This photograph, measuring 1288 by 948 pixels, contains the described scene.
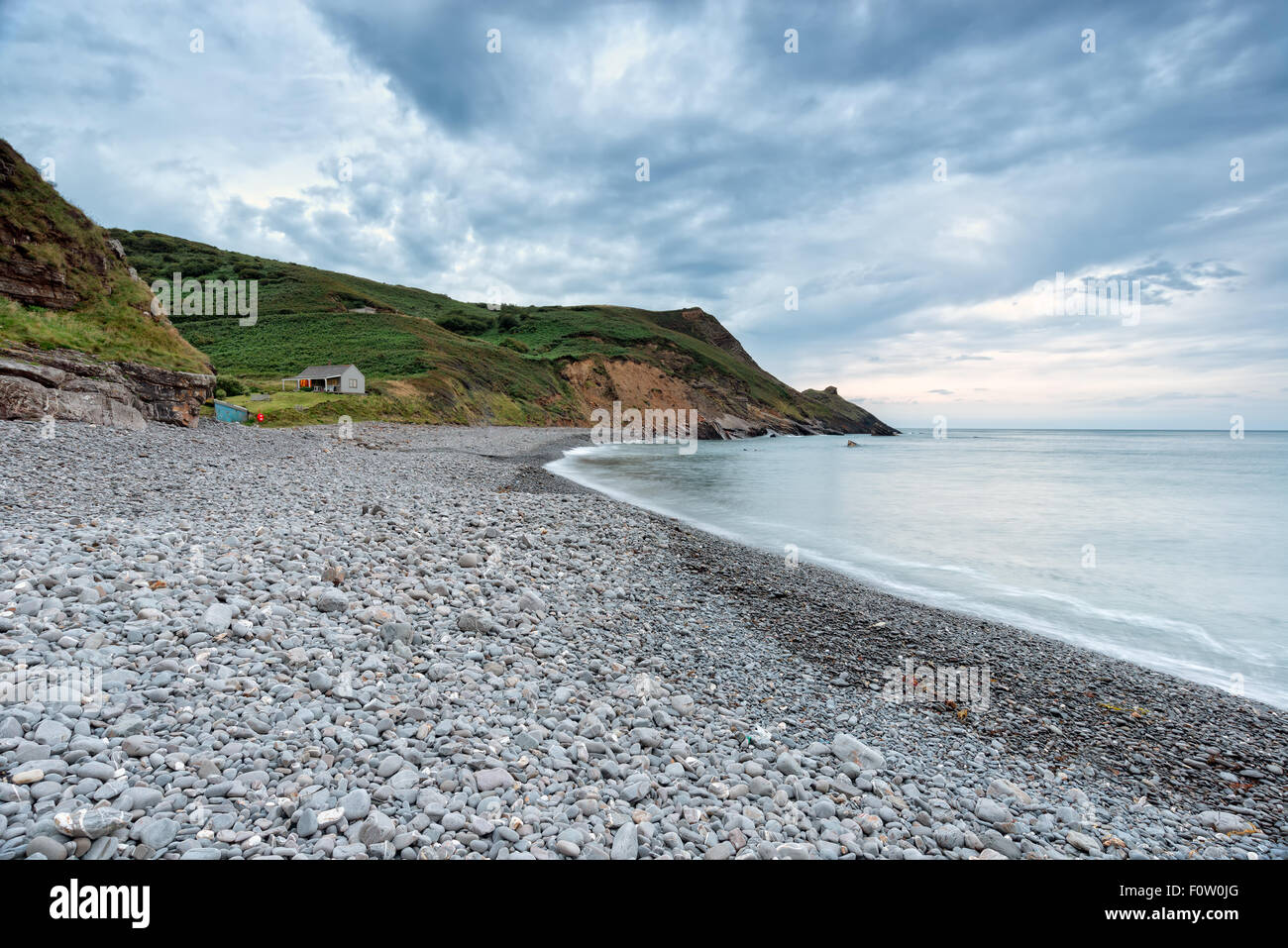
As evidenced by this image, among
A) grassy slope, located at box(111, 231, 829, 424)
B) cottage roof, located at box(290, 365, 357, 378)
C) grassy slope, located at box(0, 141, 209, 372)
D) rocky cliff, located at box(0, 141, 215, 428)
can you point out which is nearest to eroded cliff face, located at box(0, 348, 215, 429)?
rocky cliff, located at box(0, 141, 215, 428)

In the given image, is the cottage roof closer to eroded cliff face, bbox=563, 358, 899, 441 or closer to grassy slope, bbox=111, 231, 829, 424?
grassy slope, bbox=111, 231, 829, 424

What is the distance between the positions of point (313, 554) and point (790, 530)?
1434 centimetres

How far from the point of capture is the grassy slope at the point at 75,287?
798 inches

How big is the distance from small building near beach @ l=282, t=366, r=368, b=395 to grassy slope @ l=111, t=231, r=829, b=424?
1.44m

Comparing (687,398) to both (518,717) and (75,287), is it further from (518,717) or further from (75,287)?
(518,717)

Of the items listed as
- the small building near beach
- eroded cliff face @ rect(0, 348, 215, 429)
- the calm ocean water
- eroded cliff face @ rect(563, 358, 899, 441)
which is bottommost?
the calm ocean water

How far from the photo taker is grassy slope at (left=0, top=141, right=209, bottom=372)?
20281mm

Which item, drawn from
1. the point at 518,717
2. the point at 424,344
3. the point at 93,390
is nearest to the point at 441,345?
the point at 424,344

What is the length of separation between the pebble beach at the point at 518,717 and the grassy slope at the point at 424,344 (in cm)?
3993

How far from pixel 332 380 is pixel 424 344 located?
20150mm

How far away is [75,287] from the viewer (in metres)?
22.2

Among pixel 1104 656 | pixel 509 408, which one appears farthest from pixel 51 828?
pixel 509 408
